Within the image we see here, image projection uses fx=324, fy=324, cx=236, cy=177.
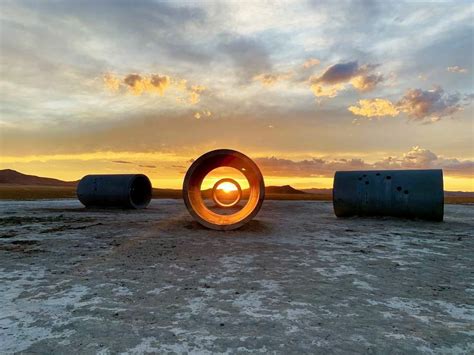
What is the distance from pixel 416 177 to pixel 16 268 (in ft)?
40.8

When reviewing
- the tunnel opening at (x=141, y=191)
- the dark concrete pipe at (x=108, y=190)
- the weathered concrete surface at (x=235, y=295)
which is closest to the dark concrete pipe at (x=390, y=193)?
the weathered concrete surface at (x=235, y=295)

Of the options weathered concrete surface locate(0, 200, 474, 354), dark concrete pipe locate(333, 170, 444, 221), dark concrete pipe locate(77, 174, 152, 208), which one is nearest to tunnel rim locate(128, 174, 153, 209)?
dark concrete pipe locate(77, 174, 152, 208)

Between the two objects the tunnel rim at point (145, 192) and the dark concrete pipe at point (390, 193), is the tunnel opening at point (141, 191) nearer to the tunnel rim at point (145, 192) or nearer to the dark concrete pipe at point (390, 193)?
the tunnel rim at point (145, 192)

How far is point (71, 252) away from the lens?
22.2ft

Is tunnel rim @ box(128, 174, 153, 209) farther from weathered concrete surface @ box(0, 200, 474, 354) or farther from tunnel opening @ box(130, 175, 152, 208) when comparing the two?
weathered concrete surface @ box(0, 200, 474, 354)

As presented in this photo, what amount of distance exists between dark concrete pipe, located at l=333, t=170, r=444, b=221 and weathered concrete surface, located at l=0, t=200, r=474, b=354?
3.79m

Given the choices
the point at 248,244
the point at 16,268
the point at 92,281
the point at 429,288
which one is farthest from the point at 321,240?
the point at 16,268

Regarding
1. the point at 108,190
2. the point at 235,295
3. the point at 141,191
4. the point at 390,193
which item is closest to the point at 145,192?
the point at 141,191

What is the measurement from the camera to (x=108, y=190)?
1722cm

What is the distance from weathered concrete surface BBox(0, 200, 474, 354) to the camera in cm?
306

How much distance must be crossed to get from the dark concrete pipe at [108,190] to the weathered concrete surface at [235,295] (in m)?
8.66

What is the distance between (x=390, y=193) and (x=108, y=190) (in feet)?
44.5

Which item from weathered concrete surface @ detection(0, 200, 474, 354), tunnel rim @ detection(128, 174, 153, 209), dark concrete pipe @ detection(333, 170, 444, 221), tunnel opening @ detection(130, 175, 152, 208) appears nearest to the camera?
weathered concrete surface @ detection(0, 200, 474, 354)

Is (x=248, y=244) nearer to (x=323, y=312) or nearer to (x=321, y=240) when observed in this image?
(x=321, y=240)
